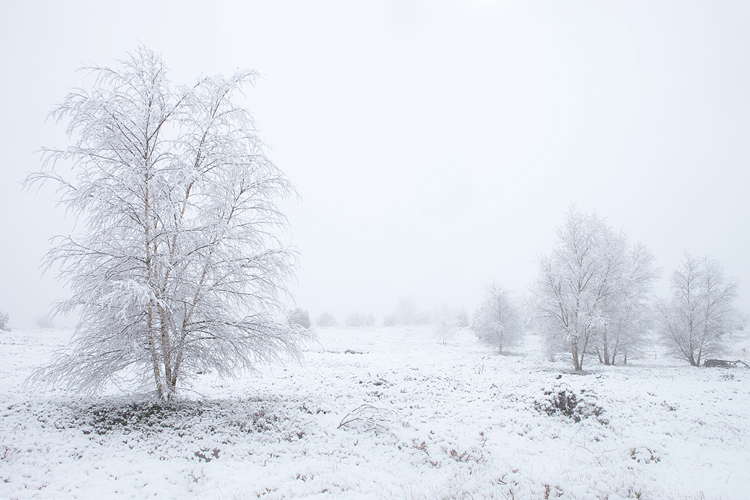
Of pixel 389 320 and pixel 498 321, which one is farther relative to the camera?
pixel 389 320

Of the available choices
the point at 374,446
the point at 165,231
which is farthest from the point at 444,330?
the point at 165,231

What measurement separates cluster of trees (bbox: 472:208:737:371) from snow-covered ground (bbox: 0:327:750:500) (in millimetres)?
9268

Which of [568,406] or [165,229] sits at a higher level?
[165,229]

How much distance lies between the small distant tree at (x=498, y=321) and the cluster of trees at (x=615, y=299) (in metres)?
10.1

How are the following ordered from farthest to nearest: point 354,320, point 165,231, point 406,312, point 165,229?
point 406,312, point 354,320, point 165,229, point 165,231

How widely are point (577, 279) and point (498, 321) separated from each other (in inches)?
640

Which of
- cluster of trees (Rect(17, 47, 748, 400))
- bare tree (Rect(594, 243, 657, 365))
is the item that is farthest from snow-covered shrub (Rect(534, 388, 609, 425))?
bare tree (Rect(594, 243, 657, 365))

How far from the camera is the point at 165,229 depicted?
8.95 meters

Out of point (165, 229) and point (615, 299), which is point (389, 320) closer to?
point (615, 299)

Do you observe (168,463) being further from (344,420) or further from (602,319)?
(602,319)

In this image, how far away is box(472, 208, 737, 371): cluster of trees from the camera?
22.7 m

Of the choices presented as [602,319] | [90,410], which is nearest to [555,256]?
[602,319]

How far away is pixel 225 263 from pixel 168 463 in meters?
5.06

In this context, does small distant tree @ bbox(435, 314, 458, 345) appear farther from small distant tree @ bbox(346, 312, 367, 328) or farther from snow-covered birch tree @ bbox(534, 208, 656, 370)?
small distant tree @ bbox(346, 312, 367, 328)
